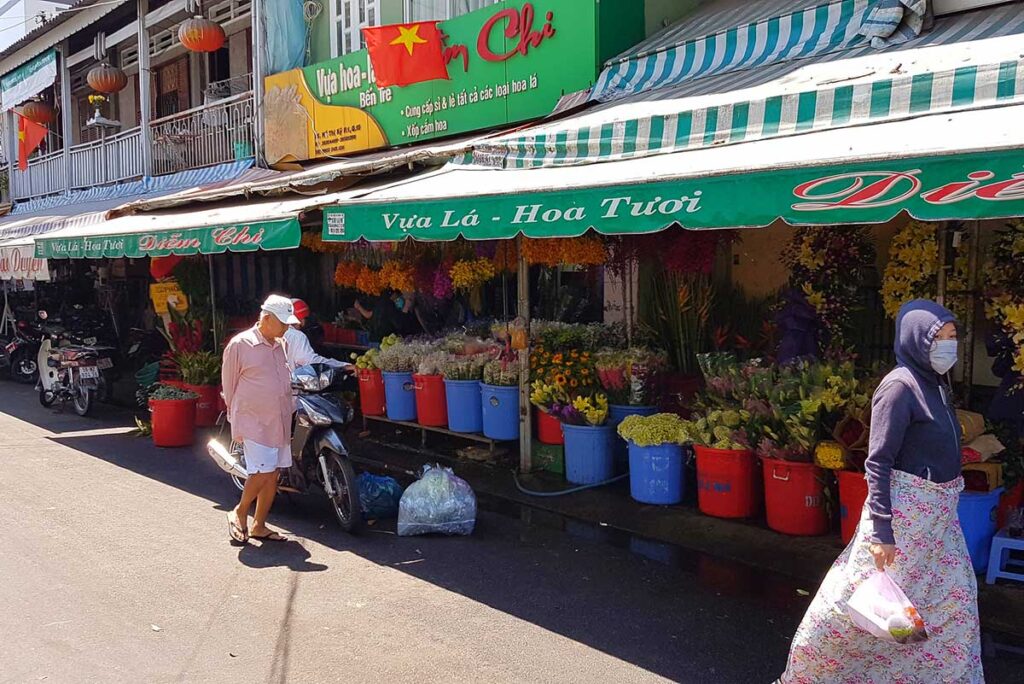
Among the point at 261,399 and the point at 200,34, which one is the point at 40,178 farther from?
the point at 261,399

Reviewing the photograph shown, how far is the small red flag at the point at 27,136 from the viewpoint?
64.9 feet

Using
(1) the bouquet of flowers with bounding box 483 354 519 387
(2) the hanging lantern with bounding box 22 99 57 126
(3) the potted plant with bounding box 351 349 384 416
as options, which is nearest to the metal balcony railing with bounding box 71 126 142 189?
(2) the hanging lantern with bounding box 22 99 57 126

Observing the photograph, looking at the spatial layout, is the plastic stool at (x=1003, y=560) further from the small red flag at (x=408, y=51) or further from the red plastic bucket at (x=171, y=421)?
the red plastic bucket at (x=171, y=421)

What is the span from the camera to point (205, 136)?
1483 centimetres

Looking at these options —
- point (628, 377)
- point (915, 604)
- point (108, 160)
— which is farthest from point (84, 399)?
point (915, 604)

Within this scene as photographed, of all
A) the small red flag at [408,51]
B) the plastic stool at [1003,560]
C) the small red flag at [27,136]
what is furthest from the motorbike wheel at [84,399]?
the small red flag at [27,136]

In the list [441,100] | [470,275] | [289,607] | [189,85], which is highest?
[189,85]

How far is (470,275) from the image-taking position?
8508 millimetres

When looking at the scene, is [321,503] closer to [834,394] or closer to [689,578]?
[689,578]

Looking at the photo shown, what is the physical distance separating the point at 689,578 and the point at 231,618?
2747 millimetres

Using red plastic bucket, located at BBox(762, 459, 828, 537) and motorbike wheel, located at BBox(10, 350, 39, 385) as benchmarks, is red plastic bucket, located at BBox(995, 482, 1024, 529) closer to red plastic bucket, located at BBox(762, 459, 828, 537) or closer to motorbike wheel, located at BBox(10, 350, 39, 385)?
Result: red plastic bucket, located at BBox(762, 459, 828, 537)

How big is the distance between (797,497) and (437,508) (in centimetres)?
250

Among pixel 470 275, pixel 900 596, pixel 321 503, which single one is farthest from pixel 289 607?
pixel 470 275

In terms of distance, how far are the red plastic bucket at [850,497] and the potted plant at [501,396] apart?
317cm
